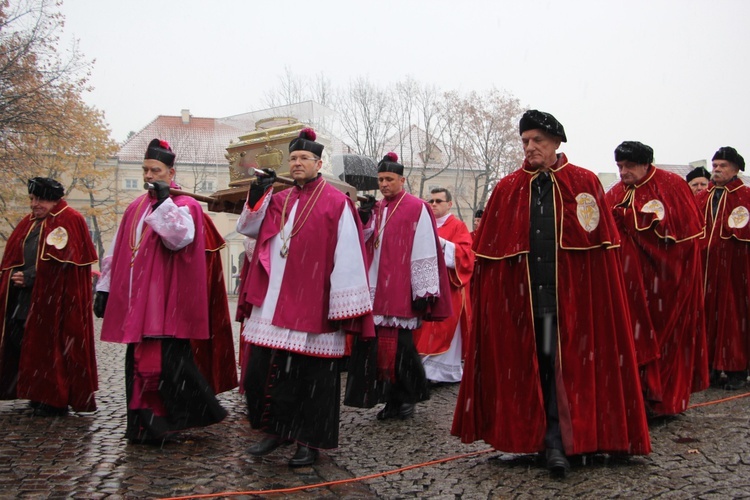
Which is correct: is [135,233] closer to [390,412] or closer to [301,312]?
[301,312]

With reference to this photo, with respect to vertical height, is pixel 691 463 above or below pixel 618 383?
below

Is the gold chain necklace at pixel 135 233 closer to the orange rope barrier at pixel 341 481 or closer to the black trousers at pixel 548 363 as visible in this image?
the orange rope barrier at pixel 341 481

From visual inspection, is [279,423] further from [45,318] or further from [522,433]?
[45,318]

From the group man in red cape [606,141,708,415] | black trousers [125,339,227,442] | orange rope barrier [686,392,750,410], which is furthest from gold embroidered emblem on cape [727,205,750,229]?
black trousers [125,339,227,442]

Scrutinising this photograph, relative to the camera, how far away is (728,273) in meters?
8.87

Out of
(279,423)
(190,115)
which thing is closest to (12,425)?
(279,423)

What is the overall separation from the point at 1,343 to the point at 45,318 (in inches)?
20.8

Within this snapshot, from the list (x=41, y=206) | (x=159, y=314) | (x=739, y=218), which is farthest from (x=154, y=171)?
(x=739, y=218)

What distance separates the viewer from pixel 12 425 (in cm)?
672

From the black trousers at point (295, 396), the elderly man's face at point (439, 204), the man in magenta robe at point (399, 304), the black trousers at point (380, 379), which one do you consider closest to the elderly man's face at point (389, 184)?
the man in magenta robe at point (399, 304)

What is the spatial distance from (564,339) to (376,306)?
224 centimetres

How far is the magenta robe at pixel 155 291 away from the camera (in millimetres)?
5883

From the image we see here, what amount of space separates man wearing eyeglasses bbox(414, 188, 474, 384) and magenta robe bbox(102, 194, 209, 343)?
349cm

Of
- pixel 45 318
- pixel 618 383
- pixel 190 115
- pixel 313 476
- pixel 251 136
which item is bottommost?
pixel 313 476
